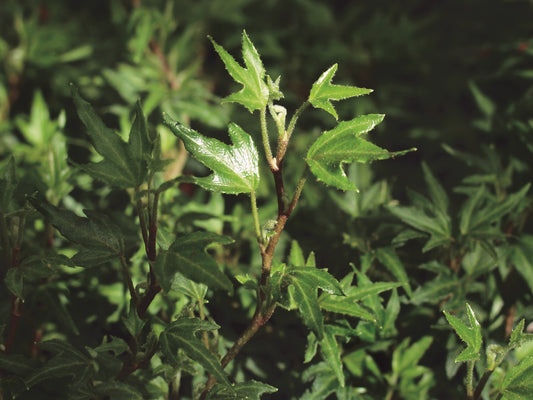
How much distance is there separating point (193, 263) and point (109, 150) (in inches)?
9.4

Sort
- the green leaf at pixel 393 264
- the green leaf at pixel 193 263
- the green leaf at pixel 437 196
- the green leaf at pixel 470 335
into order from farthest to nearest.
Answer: the green leaf at pixel 437 196 → the green leaf at pixel 393 264 → the green leaf at pixel 470 335 → the green leaf at pixel 193 263

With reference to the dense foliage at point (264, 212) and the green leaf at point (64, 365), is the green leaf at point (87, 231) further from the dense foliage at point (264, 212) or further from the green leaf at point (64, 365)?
the green leaf at point (64, 365)

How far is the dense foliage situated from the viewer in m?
0.75

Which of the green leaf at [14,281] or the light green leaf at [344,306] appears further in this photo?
the light green leaf at [344,306]

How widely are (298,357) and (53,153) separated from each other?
717 mm

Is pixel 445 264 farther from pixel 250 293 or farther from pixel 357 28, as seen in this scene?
pixel 357 28

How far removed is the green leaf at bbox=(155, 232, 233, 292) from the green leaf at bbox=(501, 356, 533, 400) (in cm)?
49

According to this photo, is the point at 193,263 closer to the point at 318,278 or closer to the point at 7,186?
the point at 318,278

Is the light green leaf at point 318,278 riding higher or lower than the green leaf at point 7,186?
lower

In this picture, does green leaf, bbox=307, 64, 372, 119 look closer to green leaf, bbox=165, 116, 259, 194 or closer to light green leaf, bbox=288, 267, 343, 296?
green leaf, bbox=165, 116, 259, 194

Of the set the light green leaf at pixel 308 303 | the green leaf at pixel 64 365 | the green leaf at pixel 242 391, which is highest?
the light green leaf at pixel 308 303

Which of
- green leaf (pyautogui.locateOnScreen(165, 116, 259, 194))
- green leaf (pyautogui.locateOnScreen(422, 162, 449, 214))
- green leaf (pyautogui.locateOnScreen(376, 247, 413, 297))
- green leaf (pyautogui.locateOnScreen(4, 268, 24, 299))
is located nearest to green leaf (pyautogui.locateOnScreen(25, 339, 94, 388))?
green leaf (pyautogui.locateOnScreen(4, 268, 24, 299))

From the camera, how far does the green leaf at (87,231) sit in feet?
2.41

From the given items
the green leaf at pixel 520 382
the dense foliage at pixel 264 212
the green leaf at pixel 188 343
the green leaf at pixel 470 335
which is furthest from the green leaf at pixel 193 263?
the green leaf at pixel 520 382
